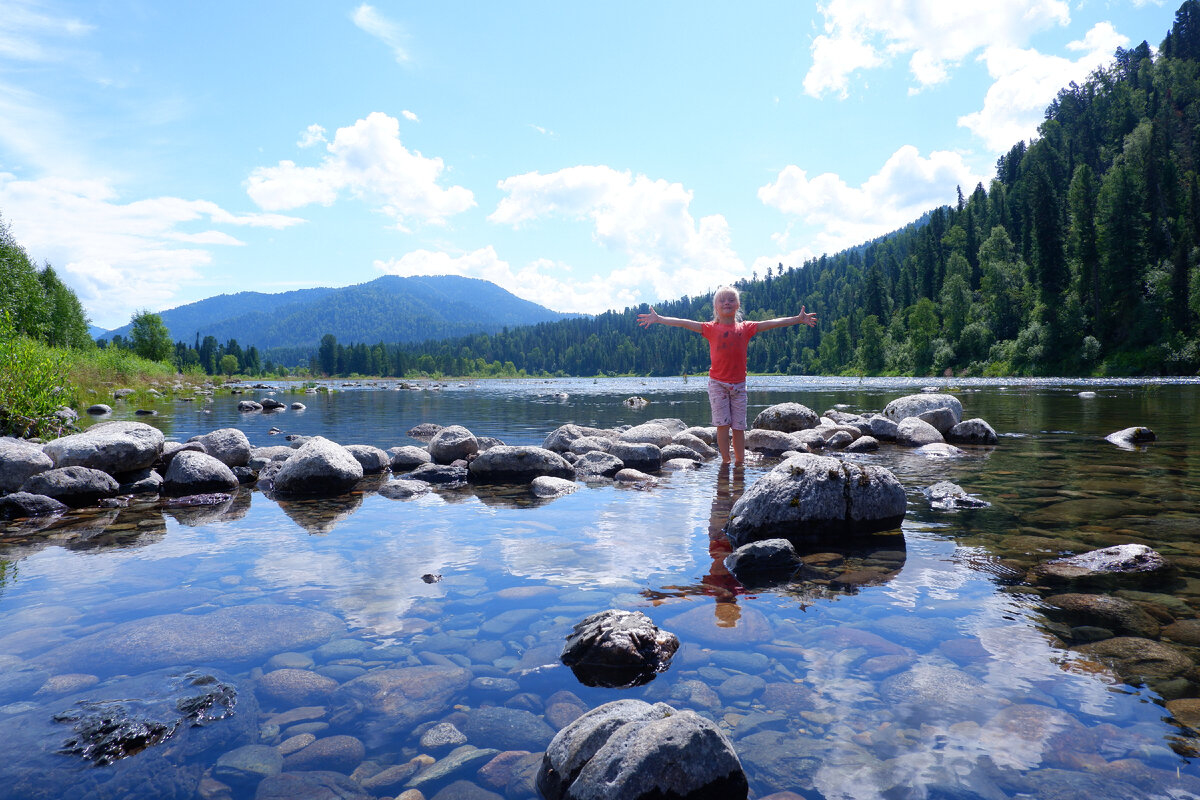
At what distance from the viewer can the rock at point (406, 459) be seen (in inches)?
536

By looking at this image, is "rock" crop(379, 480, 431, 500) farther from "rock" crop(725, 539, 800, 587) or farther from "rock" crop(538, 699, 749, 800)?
"rock" crop(538, 699, 749, 800)

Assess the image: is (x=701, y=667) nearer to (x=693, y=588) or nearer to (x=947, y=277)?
(x=693, y=588)

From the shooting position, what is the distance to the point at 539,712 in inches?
131

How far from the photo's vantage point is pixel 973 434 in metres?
15.4

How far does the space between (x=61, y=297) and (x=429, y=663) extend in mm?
88511

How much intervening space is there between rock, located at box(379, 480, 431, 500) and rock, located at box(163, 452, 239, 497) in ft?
9.55

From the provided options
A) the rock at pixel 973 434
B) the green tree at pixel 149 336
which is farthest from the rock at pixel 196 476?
the green tree at pixel 149 336

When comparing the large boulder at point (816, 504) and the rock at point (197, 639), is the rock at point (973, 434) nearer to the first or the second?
the large boulder at point (816, 504)

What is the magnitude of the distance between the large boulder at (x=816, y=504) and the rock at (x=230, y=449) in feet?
36.8

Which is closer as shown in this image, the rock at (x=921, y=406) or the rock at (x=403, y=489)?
the rock at (x=403, y=489)

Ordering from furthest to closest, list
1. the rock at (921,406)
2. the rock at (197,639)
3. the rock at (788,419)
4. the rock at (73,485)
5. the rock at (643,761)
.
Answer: the rock at (788,419) < the rock at (921,406) < the rock at (73,485) < the rock at (197,639) < the rock at (643,761)

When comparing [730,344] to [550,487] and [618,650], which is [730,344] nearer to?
[550,487]

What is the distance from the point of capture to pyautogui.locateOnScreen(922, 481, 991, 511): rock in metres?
8.03

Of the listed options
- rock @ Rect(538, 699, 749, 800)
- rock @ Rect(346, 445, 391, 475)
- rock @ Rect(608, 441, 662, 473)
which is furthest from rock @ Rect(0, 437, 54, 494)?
rock @ Rect(538, 699, 749, 800)
